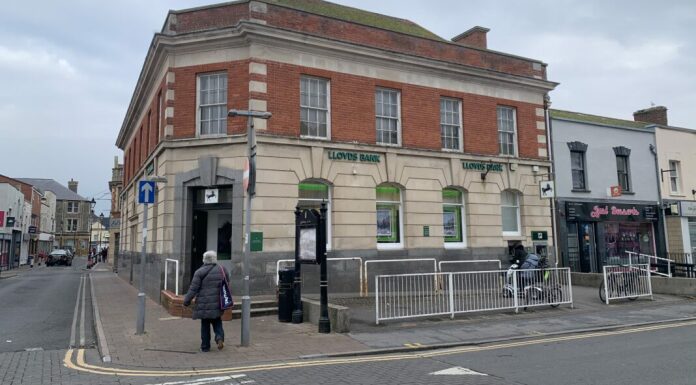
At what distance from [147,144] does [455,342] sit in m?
15.0

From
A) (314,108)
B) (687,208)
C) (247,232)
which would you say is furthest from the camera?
(687,208)

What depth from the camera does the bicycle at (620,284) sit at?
48.6 ft

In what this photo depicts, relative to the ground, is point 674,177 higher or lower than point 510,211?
higher

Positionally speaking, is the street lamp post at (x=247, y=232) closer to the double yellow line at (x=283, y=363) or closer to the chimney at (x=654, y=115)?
the double yellow line at (x=283, y=363)

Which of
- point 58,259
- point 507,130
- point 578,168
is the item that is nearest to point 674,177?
point 578,168

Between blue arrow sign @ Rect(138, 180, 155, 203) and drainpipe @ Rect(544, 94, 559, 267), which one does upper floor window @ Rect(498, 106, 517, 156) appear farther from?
blue arrow sign @ Rect(138, 180, 155, 203)

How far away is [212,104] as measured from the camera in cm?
1530


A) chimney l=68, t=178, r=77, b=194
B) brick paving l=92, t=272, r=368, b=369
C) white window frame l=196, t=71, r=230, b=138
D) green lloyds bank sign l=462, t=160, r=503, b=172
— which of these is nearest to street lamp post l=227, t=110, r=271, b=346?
brick paving l=92, t=272, r=368, b=369

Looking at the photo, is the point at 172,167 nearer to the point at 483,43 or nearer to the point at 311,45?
the point at 311,45

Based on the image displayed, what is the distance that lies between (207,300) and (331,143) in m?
8.05

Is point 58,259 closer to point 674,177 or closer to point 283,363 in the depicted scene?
point 283,363

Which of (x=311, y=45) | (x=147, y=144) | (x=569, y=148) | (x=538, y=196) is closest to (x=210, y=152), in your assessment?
(x=311, y=45)

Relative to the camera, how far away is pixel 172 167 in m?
15.0

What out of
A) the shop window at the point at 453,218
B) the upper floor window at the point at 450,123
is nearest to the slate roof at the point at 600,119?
the upper floor window at the point at 450,123
